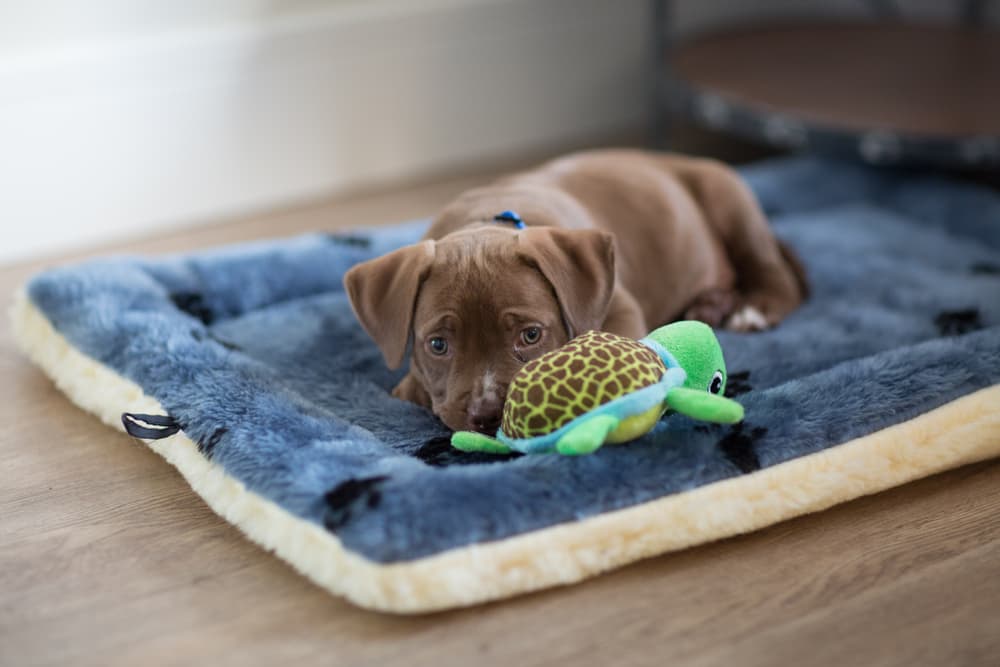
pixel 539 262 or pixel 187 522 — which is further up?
pixel 539 262

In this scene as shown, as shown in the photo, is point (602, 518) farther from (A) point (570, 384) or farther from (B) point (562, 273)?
(B) point (562, 273)

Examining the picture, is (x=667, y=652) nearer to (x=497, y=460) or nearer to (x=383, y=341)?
(x=497, y=460)

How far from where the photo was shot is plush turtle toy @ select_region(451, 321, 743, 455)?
8.61 ft

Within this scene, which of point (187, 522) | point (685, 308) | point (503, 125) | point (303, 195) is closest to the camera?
point (187, 522)

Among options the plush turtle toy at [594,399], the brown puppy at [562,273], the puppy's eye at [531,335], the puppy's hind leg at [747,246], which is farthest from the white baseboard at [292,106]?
the plush turtle toy at [594,399]

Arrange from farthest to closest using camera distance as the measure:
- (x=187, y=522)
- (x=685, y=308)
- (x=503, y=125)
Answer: (x=503, y=125), (x=685, y=308), (x=187, y=522)

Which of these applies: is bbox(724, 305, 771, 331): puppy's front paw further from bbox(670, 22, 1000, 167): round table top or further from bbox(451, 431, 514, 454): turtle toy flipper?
bbox(670, 22, 1000, 167): round table top

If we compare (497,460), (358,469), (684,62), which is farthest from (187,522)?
(684,62)

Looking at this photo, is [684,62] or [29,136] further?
[684,62]

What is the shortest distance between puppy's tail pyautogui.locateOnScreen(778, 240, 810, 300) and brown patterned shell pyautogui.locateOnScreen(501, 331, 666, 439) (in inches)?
56.5

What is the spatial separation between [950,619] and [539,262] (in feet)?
3.90

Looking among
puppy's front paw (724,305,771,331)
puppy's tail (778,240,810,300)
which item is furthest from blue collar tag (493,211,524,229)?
puppy's tail (778,240,810,300)

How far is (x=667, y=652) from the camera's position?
234cm

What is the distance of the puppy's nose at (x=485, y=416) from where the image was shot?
2.80 m
